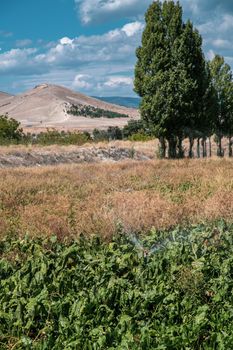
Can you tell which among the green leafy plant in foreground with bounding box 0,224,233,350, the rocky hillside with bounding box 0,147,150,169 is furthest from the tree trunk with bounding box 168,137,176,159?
the green leafy plant in foreground with bounding box 0,224,233,350

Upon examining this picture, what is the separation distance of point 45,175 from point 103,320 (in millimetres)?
16525

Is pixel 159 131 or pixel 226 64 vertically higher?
pixel 226 64

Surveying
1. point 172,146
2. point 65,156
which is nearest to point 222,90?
point 172,146

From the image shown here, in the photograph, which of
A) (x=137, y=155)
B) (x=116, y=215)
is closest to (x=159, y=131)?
(x=137, y=155)

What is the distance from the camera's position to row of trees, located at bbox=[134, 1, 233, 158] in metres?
35.6

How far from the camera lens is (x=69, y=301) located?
6.29m

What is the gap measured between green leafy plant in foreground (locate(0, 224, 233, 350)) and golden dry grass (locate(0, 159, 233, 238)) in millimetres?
1584

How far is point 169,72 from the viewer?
3606 cm

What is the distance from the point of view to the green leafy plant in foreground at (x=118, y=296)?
5566 millimetres

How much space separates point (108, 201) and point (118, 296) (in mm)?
7165

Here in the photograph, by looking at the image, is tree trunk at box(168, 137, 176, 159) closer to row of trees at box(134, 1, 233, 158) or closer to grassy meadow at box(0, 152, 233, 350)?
row of trees at box(134, 1, 233, 158)

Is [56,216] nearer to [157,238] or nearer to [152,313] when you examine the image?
[157,238]

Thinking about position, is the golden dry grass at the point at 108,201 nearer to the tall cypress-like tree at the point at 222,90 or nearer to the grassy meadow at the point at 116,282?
the grassy meadow at the point at 116,282

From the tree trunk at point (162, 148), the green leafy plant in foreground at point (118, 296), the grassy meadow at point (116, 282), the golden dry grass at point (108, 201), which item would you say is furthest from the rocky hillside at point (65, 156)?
the green leafy plant in foreground at point (118, 296)
